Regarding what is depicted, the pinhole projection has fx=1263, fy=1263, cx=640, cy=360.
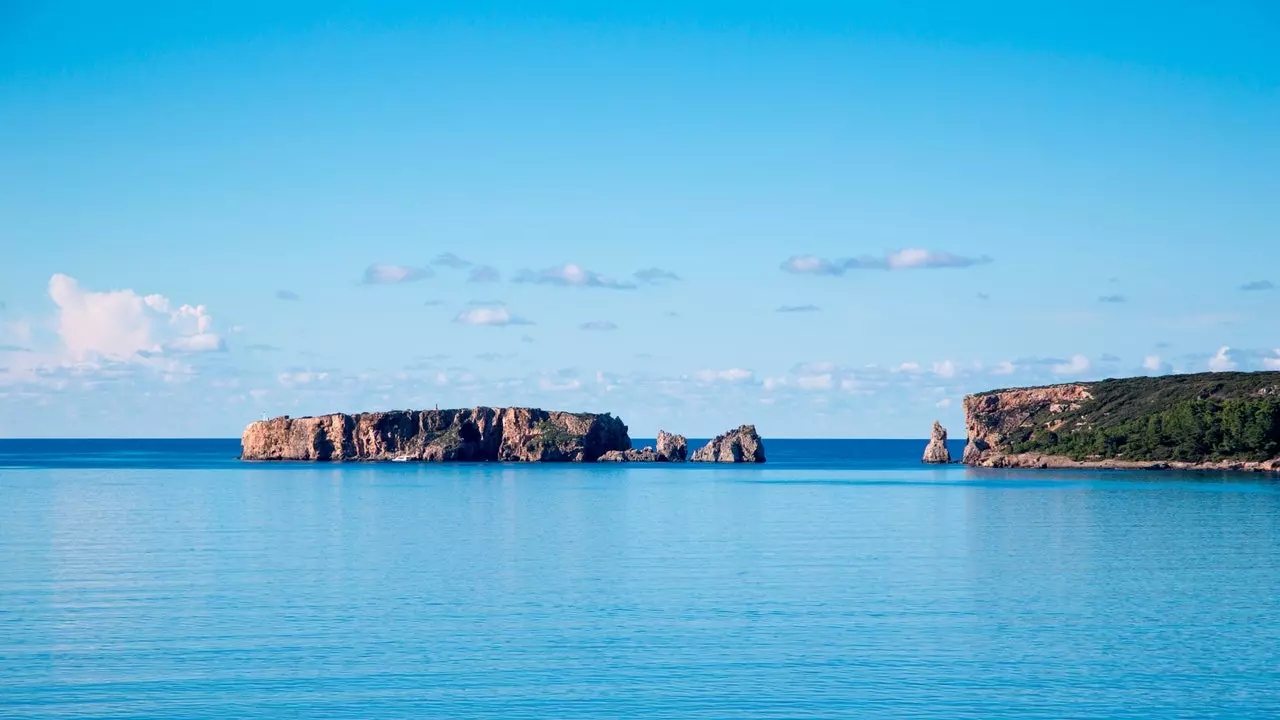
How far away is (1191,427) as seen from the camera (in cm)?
16875

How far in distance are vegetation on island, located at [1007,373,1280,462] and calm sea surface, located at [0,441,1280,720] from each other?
8436 centimetres

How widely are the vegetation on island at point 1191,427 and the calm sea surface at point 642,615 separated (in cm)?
8436

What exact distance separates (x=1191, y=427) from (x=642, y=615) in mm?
146116

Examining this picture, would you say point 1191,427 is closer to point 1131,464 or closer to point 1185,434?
point 1185,434

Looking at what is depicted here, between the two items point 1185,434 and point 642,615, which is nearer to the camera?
point 642,615

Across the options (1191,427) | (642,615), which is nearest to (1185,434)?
(1191,427)

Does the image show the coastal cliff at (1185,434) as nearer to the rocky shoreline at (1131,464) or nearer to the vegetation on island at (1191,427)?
the vegetation on island at (1191,427)

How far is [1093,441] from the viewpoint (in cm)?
18775

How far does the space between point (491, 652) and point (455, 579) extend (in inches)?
646

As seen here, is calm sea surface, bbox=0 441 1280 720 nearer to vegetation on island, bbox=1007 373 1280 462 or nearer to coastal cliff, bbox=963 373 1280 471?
coastal cliff, bbox=963 373 1280 471

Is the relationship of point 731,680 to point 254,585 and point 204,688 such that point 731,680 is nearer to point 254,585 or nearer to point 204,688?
point 204,688

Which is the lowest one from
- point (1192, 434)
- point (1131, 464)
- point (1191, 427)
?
point (1131, 464)

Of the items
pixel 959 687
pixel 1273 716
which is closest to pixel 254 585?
pixel 959 687

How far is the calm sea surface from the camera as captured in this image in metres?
31.2
